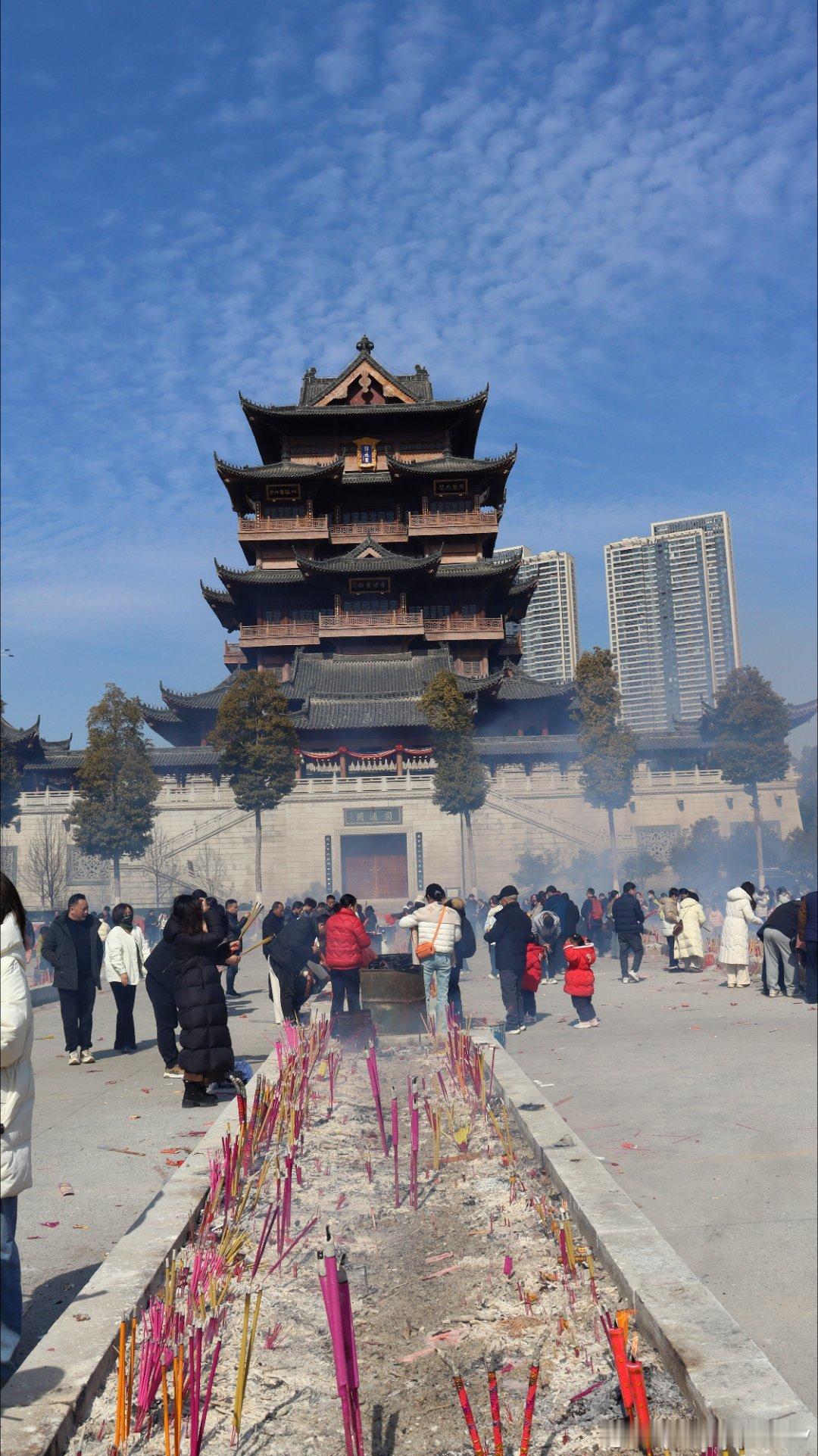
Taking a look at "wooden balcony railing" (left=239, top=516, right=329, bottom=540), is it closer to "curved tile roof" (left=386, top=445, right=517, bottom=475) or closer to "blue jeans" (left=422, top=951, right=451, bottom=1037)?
"curved tile roof" (left=386, top=445, right=517, bottom=475)

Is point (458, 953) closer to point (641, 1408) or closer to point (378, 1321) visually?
point (378, 1321)

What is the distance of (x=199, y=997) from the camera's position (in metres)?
7.55

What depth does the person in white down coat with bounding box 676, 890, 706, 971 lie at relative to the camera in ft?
55.6

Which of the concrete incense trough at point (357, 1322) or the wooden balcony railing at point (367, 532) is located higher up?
the wooden balcony railing at point (367, 532)

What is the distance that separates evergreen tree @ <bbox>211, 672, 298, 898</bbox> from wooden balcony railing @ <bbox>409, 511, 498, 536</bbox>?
13.6 meters

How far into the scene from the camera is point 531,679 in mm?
47312

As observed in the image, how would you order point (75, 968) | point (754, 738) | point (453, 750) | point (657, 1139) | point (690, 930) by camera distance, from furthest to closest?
point (754, 738) → point (453, 750) → point (690, 930) → point (75, 968) → point (657, 1139)

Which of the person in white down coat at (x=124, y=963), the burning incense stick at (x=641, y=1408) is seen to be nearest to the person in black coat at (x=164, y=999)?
the person in white down coat at (x=124, y=963)

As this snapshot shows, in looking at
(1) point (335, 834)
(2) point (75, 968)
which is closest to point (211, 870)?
(1) point (335, 834)

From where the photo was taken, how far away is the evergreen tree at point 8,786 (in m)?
36.6

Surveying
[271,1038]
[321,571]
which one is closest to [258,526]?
[321,571]

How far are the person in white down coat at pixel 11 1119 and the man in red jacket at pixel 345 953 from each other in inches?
280

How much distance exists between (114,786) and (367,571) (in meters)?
14.9

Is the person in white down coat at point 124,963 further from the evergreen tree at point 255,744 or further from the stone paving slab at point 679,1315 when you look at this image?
the evergreen tree at point 255,744
